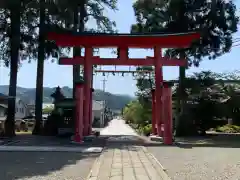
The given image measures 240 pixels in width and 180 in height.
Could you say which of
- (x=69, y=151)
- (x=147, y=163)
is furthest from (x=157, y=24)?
(x=147, y=163)

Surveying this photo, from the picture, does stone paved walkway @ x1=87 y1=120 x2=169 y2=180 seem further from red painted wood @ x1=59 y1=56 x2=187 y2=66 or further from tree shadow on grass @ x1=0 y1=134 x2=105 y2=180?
red painted wood @ x1=59 y1=56 x2=187 y2=66

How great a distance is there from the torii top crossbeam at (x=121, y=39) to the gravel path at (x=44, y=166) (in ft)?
28.2

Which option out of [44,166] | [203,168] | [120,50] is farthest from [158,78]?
[44,166]

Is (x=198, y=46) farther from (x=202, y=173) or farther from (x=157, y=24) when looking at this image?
(x=202, y=173)

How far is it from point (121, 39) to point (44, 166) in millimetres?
11917

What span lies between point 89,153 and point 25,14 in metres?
13.4

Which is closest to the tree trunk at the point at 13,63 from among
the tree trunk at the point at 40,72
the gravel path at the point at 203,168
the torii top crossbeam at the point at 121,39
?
the tree trunk at the point at 40,72

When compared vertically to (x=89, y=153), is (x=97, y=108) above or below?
above

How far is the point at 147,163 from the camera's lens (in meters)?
12.1

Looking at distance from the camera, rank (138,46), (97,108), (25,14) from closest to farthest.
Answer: (138,46), (25,14), (97,108)

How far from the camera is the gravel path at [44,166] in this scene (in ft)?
32.3

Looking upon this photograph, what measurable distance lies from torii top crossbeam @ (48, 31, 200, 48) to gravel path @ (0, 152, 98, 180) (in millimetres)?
8594

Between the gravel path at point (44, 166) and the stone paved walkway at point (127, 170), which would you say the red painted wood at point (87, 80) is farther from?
the stone paved walkway at point (127, 170)

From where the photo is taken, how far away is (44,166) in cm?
1169
